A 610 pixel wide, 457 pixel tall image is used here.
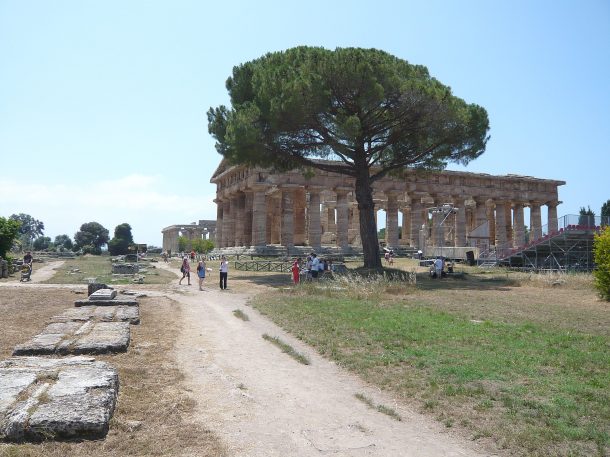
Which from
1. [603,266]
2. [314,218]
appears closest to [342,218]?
[314,218]

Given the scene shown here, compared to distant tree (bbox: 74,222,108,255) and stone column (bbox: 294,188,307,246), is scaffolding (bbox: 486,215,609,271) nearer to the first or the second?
stone column (bbox: 294,188,307,246)

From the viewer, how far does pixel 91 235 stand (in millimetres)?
96125

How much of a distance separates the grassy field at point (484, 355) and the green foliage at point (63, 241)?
342 ft

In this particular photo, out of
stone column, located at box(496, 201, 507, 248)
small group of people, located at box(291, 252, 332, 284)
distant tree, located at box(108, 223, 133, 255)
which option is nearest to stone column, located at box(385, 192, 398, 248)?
stone column, located at box(496, 201, 507, 248)

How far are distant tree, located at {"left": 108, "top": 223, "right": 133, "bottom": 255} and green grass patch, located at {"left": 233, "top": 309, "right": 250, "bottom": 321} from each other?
63139 mm

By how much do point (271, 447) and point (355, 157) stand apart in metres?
23.4

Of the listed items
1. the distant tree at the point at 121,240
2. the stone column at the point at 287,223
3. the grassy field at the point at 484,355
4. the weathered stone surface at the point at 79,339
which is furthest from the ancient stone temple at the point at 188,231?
the weathered stone surface at the point at 79,339

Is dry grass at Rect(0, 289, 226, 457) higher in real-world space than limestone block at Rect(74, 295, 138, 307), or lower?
lower

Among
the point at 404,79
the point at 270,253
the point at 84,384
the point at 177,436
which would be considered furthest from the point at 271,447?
the point at 270,253

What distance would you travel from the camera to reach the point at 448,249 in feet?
135

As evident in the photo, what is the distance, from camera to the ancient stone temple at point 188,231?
79.6 metres

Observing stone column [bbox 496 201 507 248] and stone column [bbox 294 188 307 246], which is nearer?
stone column [bbox 294 188 307 246]

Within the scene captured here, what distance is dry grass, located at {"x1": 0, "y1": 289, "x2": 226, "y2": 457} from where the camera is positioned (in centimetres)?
440

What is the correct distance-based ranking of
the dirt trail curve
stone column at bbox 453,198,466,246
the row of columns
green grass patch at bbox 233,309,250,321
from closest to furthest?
the dirt trail curve, green grass patch at bbox 233,309,250,321, the row of columns, stone column at bbox 453,198,466,246
